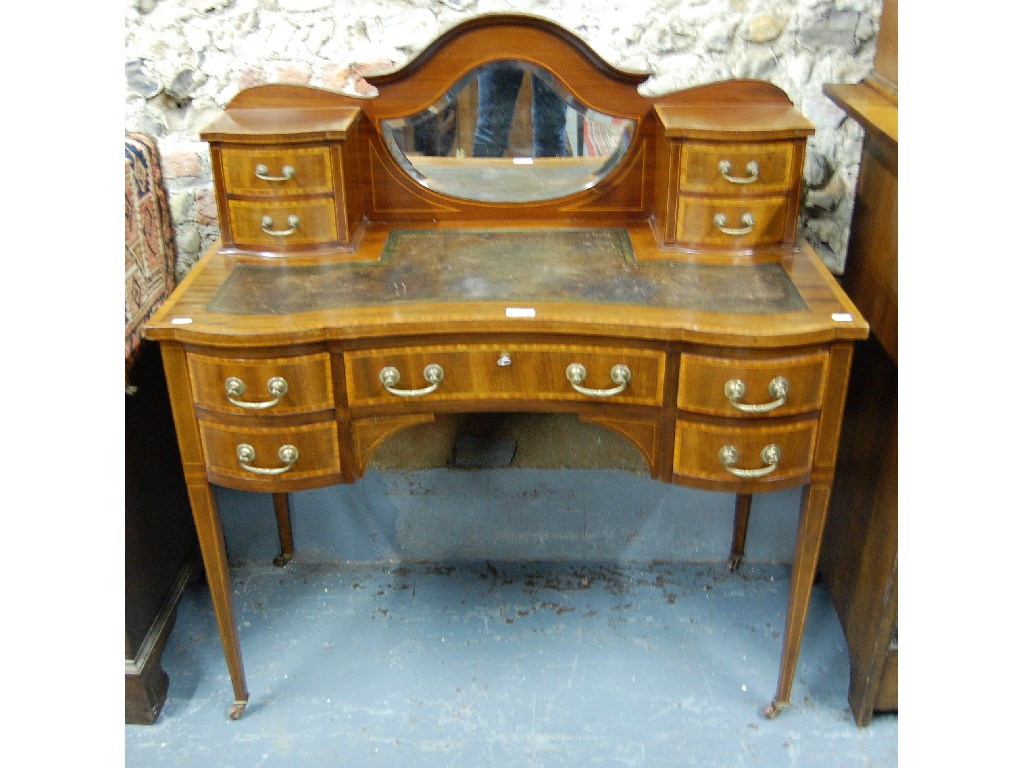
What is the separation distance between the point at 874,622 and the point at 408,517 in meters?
1.28

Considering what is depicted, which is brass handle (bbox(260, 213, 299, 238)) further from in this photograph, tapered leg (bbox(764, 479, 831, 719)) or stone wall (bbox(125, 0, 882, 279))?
tapered leg (bbox(764, 479, 831, 719))

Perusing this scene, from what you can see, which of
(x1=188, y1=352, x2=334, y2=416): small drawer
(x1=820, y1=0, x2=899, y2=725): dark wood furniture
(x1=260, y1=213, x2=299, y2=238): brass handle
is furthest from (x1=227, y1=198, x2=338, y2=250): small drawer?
(x1=820, y1=0, x2=899, y2=725): dark wood furniture

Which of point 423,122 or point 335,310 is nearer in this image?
point 335,310

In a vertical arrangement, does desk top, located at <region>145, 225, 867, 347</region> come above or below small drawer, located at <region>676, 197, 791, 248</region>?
below

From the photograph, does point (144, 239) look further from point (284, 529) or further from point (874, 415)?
point (874, 415)

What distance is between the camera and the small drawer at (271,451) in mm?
1920

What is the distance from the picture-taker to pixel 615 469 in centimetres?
270

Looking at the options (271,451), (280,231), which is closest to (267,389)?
(271,451)

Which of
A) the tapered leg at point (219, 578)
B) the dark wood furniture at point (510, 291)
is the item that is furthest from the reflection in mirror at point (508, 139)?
the tapered leg at point (219, 578)

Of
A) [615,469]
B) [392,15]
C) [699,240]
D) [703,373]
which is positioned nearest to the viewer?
[703,373]

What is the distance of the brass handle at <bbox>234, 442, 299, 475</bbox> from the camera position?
1.93 metres

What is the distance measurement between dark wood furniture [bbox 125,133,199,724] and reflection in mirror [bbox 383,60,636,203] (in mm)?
624

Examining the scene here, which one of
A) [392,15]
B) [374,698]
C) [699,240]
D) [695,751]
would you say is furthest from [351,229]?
[695,751]

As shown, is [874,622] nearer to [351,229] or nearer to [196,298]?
[351,229]
